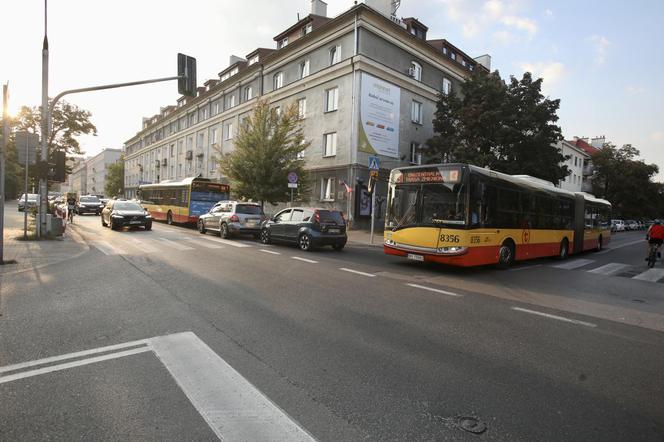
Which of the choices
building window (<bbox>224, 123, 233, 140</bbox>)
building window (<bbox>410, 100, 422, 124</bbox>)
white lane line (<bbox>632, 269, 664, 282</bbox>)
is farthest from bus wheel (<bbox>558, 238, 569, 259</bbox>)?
building window (<bbox>224, 123, 233, 140</bbox>)

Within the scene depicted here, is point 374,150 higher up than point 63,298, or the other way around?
point 374,150

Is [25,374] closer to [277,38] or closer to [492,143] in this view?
[492,143]

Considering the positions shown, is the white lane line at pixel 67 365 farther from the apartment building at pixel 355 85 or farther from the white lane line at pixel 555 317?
the apartment building at pixel 355 85

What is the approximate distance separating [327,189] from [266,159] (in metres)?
5.89

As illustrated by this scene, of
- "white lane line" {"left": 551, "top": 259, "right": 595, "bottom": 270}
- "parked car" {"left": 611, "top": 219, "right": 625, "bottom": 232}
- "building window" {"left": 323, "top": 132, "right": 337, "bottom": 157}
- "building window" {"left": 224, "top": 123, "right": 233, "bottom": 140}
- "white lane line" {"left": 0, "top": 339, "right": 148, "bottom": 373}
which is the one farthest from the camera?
"parked car" {"left": 611, "top": 219, "right": 625, "bottom": 232}

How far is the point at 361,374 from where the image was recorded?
3.55 metres

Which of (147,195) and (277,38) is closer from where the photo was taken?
(147,195)

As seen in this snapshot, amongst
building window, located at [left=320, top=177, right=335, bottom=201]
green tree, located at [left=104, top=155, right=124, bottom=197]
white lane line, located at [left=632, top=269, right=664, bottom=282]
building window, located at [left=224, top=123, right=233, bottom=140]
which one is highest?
building window, located at [left=224, top=123, right=233, bottom=140]

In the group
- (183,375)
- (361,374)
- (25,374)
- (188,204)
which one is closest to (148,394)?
(183,375)

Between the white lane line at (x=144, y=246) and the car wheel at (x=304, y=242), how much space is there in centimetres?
477

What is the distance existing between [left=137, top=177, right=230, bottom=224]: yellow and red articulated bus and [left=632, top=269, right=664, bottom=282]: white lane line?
2030 cm

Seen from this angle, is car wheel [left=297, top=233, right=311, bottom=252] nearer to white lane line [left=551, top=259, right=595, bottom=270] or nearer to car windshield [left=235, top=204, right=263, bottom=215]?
car windshield [left=235, top=204, right=263, bottom=215]

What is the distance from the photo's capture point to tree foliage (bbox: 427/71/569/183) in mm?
25031

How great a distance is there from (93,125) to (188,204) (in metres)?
27.5
